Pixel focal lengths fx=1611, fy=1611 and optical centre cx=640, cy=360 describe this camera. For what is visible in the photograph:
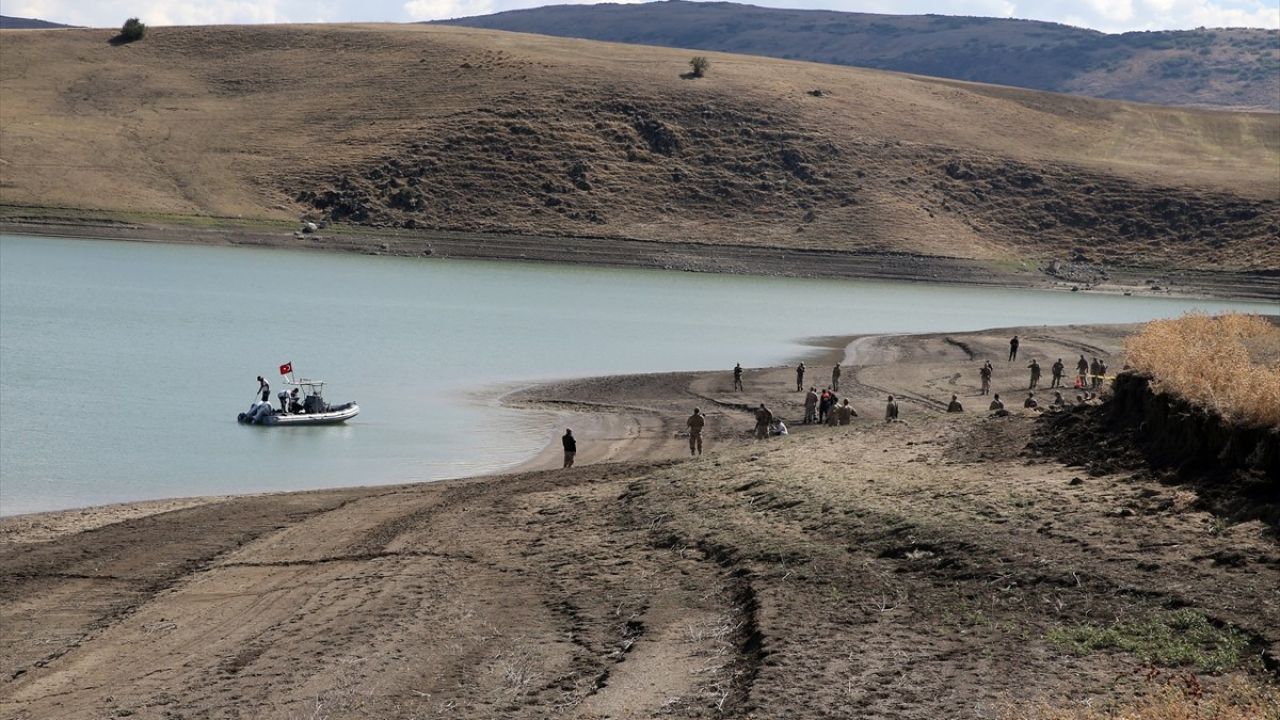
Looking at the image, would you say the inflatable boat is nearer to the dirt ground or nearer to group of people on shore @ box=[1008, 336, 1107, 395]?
the dirt ground

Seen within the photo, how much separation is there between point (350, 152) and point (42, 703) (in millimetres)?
90473

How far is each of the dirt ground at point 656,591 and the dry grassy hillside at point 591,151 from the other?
231 ft

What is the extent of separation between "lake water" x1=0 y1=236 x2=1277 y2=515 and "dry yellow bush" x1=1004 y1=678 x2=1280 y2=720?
728 inches

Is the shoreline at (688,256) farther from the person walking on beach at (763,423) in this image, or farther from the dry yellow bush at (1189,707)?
the dry yellow bush at (1189,707)

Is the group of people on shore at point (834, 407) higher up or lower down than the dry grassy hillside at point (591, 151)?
lower down

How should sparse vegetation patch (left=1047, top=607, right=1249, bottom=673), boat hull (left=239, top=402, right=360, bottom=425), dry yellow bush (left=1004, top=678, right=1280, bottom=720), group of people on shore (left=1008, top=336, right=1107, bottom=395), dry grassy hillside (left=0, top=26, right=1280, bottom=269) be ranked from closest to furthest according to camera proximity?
dry yellow bush (left=1004, top=678, right=1280, bottom=720), sparse vegetation patch (left=1047, top=607, right=1249, bottom=673), boat hull (left=239, top=402, right=360, bottom=425), group of people on shore (left=1008, top=336, right=1107, bottom=395), dry grassy hillside (left=0, top=26, right=1280, bottom=269)

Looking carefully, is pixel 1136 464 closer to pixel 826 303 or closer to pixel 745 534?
pixel 745 534

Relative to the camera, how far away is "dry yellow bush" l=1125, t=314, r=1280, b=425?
16141 mm

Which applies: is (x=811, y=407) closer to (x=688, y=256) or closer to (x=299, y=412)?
(x=299, y=412)

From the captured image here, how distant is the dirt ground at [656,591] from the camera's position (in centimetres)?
1278

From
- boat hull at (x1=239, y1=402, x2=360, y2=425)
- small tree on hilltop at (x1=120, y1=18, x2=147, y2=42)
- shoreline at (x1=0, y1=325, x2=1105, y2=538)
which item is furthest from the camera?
small tree on hilltop at (x1=120, y1=18, x2=147, y2=42)

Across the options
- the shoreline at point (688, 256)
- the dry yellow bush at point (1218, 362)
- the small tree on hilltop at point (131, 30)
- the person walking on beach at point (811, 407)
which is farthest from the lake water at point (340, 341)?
the small tree on hilltop at point (131, 30)

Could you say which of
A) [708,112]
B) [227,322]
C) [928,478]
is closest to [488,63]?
[708,112]

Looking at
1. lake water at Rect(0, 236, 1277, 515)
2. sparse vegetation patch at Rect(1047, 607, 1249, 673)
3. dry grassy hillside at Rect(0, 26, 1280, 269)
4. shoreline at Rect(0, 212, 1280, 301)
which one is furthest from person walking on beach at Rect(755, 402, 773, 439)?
dry grassy hillside at Rect(0, 26, 1280, 269)
